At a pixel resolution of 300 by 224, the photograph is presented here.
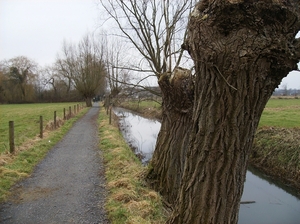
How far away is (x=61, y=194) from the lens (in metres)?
5.30

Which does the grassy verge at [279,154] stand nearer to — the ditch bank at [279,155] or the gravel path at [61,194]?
the ditch bank at [279,155]

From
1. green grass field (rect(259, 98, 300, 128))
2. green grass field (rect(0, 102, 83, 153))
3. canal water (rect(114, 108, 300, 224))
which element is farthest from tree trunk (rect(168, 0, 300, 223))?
green grass field (rect(259, 98, 300, 128))

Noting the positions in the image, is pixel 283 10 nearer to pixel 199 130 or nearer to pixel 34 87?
pixel 199 130

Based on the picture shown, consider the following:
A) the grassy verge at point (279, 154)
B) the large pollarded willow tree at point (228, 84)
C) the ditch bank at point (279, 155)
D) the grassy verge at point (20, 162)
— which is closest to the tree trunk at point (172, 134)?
the large pollarded willow tree at point (228, 84)

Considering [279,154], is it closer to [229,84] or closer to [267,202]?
[267,202]

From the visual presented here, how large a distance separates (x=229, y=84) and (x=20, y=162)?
6889mm

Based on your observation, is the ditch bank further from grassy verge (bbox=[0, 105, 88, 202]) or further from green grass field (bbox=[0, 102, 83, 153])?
green grass field (bbox=[0, 102, 83, 153])

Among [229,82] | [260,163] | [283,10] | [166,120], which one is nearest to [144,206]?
[166,120]

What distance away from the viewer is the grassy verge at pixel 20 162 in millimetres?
5707

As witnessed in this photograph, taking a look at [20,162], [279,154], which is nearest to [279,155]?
[279,154]

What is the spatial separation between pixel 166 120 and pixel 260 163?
23.0 feet

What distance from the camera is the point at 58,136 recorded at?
479 inches

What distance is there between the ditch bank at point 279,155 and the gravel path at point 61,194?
3.90m

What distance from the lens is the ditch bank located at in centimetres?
931
